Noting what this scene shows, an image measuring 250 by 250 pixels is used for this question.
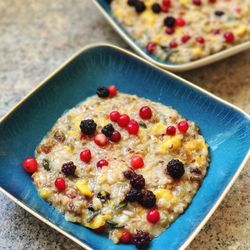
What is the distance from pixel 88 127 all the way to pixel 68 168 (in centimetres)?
21

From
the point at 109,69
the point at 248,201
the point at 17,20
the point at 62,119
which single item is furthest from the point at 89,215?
the point at 17,20

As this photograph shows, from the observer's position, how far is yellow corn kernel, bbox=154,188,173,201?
1822mm

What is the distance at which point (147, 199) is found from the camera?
178cm

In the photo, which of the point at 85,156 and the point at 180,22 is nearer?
the point at 85,156

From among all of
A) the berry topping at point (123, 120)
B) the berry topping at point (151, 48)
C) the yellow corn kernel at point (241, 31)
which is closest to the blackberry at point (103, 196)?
the berry topping at point (123, 120)

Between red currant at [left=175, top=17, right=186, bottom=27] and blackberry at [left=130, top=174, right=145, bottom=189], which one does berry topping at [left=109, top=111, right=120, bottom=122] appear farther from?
red currant at [left=175, top=17, right=186, bottom=27]

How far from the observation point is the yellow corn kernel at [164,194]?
1822mm

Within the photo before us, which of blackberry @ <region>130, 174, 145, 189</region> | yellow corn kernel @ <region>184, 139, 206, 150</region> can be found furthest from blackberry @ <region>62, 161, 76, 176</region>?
yellow corn kernel @ <region>184, 139, 206, 150</region>

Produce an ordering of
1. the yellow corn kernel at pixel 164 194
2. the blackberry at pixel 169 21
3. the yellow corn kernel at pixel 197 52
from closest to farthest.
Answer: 1. the yellow corn kernel at pixel 164 194
2. the yellow corn kernel at pixel 197 52
3. the blackberry at pixel 169 21

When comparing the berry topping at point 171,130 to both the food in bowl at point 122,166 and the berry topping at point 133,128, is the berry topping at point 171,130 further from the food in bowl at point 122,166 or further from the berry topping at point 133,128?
the berry topping at point 133,128

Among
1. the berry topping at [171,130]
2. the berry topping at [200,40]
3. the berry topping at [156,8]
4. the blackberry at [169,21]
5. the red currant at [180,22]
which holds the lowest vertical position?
the berry topping at [171,130]

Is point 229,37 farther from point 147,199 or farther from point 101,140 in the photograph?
point 147,199

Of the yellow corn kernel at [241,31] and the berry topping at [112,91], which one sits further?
the yellow corn kernel at [241,31]

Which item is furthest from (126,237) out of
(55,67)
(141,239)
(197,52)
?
(55,67)
